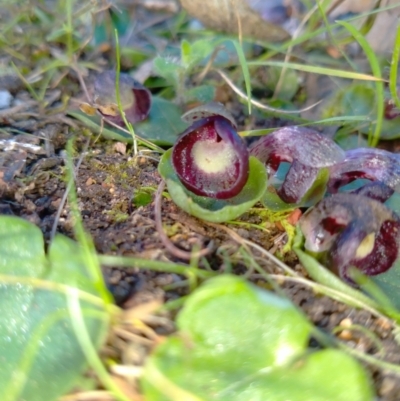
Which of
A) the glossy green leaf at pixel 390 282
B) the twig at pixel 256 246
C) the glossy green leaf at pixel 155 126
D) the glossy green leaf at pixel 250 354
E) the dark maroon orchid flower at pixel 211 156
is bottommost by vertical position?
the glossy green leaf at pixel 155 126

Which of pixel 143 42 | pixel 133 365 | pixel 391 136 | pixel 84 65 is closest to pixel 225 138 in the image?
pixel 133 365

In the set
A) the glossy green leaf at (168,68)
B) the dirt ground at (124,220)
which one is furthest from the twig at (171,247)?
the glossy green leaf at (168,68)

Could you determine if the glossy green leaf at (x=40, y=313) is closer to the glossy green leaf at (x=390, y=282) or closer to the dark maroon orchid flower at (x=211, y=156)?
the dark maroon orchid flower at (x=211, y=156)

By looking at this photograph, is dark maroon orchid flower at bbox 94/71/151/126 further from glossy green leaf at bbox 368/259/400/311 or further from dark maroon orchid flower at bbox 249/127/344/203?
glossy green leaf at bbox 368/259/400/311

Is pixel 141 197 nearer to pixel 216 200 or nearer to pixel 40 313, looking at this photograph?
pixel 216 200

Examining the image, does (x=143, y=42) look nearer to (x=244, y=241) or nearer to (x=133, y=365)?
(x=244, y=241)

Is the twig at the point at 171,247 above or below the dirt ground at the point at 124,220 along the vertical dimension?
above

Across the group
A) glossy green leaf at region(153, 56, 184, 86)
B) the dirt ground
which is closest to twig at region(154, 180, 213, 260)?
the dirt ground

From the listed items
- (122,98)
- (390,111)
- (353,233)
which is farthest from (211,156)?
(390,111)
